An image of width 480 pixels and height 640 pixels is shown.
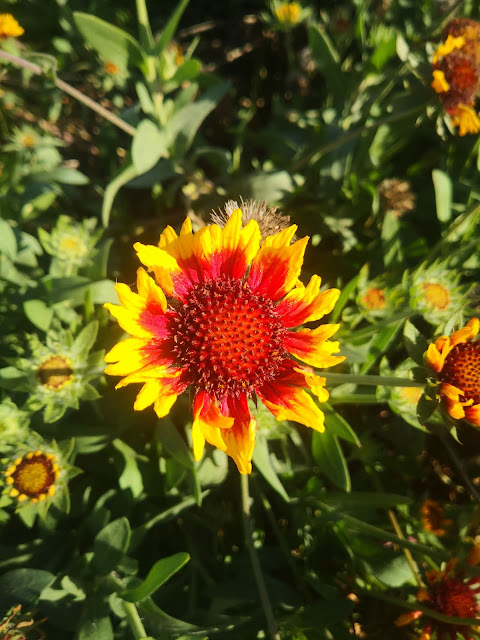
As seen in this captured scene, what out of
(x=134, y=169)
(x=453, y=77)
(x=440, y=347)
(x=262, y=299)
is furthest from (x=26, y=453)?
(x=453, y=77)

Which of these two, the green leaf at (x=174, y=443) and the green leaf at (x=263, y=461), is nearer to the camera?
the green leaf at (x=174, y=443)

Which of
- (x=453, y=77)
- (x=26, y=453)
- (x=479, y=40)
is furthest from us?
(x=479, y=40)

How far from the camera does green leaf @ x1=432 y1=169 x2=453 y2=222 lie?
6.64ft

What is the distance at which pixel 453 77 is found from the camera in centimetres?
175

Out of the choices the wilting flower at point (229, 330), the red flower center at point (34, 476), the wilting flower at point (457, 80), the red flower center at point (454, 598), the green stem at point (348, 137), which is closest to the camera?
the wilting flower at point (229, 330)

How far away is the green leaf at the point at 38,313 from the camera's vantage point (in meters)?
1.63

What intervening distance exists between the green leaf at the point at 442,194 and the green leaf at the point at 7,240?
1.71 meters

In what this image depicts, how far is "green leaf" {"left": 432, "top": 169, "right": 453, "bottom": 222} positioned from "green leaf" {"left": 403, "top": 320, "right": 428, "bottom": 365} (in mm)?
869

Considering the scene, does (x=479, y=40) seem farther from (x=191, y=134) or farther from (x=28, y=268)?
(x=28, y=268)

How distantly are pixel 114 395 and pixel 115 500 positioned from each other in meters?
0.39

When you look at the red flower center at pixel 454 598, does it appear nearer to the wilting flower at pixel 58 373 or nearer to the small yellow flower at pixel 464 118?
the wilting flower at pixel 58 373

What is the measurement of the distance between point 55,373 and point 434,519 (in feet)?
5.56

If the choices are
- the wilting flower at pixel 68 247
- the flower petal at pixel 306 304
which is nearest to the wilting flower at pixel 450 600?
the flower petal at pixel 306 304

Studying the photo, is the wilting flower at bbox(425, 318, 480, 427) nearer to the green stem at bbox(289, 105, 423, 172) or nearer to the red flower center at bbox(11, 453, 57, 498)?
the green stem at bbox(289, 105, 423, 172)
